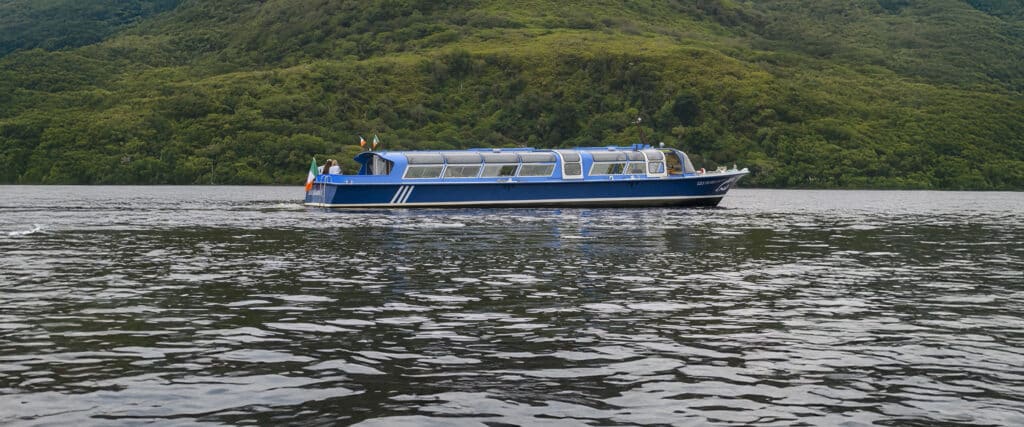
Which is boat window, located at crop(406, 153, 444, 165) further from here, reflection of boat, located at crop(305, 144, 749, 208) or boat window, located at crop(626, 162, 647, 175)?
boat window, located at crop(626, 162, 647, 175)

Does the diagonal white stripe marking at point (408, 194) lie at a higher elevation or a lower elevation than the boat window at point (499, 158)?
lower

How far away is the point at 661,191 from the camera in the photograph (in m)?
82.9

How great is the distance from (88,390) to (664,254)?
24612 mm

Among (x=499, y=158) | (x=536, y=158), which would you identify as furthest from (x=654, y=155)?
(x=499, y=158)

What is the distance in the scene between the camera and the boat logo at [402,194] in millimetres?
76938

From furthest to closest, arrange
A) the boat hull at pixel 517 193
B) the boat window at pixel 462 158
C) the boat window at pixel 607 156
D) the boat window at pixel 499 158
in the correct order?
the boat window at pixel 607 156 < the boat window at pixel 499 158 < the boat window at pixel 462 158 < the boat hull at pixel 517 193

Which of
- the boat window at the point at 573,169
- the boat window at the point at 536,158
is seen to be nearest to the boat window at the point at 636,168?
the boat window at the point at 573,169

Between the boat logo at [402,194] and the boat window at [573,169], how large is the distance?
11614mm

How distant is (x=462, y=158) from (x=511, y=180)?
3.90 m

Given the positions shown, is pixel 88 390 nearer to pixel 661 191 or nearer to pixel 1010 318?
pixel 1010 318

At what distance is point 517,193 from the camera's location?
79.5 metres

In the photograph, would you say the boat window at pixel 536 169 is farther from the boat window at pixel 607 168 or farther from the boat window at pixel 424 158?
the boat window at pixel 424 158

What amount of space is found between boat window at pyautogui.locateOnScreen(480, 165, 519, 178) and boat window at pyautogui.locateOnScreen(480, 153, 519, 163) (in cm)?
39

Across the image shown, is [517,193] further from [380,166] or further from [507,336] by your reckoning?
[507,336]
